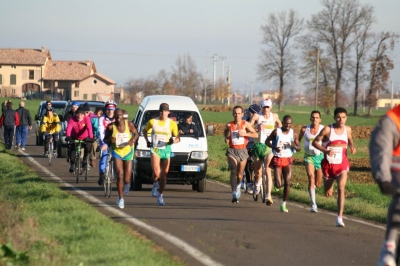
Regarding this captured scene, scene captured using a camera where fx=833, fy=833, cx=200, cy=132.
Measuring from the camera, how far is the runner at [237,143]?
15734 mm

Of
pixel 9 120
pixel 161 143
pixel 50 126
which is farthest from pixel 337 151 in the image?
pixel 9 120

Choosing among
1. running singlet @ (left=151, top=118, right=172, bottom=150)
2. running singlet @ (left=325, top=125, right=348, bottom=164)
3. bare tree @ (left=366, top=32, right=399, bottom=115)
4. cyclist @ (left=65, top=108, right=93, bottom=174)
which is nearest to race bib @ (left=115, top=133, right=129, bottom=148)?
running singlet @ (left=151, top=118, right=172, bottom=150)

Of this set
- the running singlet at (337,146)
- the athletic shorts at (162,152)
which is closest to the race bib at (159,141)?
the athletic shorts at (162,152)

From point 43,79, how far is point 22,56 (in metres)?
6.80

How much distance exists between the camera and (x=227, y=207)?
15297 millimetres

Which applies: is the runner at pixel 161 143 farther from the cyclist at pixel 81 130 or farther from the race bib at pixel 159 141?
the cyclist at pixel 81 130

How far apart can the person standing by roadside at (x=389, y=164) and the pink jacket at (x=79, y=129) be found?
574 inches

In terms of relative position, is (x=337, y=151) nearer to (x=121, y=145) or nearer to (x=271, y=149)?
(x=271, y=149)

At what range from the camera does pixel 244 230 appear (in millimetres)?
11945

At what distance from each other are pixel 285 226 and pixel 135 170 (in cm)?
588

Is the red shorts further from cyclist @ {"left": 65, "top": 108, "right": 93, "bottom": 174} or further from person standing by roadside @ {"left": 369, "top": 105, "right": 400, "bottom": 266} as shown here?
person standing by roadside @ {"left": 369, "top": 105, "right": 400, "bottom": 266}

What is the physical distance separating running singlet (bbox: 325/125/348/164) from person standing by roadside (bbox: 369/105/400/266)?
638 centimetres

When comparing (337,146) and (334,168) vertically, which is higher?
(337,146)

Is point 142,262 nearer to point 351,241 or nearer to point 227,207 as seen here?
point 351,241
